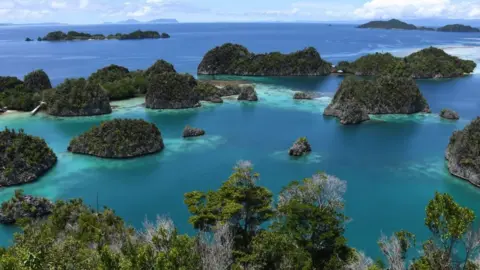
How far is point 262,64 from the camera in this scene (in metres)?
116

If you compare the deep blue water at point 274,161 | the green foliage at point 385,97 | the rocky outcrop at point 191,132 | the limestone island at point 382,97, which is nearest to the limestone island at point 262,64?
the deep blue water at point 274,161

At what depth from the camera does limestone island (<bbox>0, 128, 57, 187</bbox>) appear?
139 feet

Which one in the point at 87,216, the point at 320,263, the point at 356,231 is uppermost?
the point at 87,216

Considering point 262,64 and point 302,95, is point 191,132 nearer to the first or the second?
point 302,95

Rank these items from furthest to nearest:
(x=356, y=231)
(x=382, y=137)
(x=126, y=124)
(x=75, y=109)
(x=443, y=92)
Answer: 1. (x=443, y=92)
2. (x=75, y=109)
3. (x=382, y=137)
4. (x=126, y=124)
5. (x=356, y=231)

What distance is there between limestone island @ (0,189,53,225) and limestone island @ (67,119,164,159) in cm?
1490

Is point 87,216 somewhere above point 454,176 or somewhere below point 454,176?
above

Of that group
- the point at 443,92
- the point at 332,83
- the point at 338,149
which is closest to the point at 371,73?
the point at 332,83

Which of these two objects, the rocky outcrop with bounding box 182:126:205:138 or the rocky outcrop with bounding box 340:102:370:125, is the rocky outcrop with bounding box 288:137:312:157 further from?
the rocky outcrop with bounding box 340:102:370:125

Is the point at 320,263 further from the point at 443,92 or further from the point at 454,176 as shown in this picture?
the point at 443,92

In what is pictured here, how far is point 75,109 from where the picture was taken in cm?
6975

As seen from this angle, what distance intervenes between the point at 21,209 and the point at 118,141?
16.8 meters

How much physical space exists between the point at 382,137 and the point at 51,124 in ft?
161

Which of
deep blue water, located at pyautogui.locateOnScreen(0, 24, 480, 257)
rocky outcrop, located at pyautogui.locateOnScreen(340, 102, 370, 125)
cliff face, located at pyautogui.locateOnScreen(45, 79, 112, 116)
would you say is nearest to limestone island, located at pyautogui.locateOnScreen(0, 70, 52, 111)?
deep blue water, located at pyautogui.locateOnScreen(0, 24, 480, 257)
